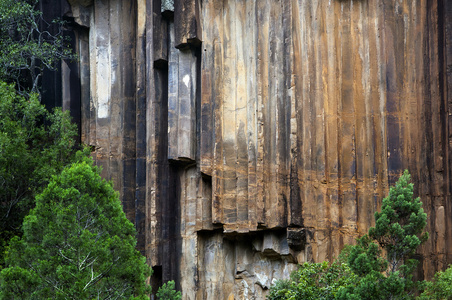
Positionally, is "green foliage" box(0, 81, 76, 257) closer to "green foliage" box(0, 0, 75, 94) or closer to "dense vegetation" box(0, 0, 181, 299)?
"green foliage" box(0, 0, 75, 94)

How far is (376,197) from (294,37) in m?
4.62

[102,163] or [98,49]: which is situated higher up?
[98,49]

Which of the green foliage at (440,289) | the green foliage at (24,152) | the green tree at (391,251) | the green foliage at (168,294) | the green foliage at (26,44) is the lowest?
the green foliage at (168,294)

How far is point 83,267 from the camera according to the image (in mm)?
19922

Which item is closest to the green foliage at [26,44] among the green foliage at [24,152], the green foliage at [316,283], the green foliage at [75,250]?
the green foliage at [24,152]

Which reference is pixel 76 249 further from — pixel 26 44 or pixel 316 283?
pixel 26 44

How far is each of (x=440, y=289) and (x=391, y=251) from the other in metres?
1.45

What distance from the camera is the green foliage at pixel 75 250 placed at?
19.7 metres

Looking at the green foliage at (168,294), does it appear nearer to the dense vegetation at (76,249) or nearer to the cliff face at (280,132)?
the dense vegetation at (76,249)

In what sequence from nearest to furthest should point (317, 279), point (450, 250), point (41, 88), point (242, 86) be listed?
point (317, 279) → point (450, 250) → point (242, 86) → point (41, 88)

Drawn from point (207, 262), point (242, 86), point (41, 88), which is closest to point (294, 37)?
point (242, 86)

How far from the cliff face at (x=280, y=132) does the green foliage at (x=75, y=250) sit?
5.57 metres

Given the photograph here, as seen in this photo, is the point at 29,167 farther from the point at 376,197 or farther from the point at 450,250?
the point at 450,250

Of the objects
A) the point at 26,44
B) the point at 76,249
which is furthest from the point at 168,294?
the point at 26,44
